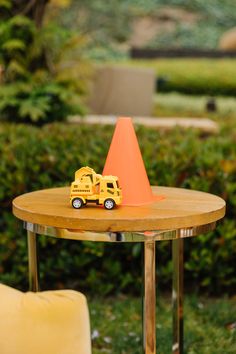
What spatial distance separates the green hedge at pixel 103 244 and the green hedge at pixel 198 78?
10028 millimetres

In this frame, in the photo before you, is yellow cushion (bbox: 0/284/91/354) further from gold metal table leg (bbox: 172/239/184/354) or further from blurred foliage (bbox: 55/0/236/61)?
blurred foliage (bbox: 55/0/236/61)

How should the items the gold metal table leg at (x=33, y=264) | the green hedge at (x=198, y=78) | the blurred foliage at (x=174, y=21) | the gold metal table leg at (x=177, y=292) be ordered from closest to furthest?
the gold metal table leg at (x=33, y=264), the gold metal table leg at (x=177, y=292), the green hedge at (x=198, y=78), the blurred foliage at (x=174, y=21)

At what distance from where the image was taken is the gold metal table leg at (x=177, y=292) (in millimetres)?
3490

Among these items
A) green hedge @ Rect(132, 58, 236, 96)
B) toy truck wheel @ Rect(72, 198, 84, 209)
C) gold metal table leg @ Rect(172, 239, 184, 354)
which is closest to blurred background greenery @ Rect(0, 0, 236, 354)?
gold metal table leg @ Rect(172, 239, 184, 354)

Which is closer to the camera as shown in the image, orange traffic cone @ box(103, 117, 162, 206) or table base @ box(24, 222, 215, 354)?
table base @ box(24, 222, 215, 354)

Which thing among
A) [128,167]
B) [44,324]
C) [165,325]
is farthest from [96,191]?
[165,325]

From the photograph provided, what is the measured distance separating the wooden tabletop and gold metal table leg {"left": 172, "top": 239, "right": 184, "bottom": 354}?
0.32 meters

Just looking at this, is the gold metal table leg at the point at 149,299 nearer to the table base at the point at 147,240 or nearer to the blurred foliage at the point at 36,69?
the table base at the point at 147,240

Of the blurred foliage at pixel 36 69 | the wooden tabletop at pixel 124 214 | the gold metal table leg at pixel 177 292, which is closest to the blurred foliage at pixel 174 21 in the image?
the blurred foliage at pixel 36 69

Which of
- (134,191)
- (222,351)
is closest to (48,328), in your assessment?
(134,191)

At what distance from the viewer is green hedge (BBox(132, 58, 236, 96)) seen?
15234mm

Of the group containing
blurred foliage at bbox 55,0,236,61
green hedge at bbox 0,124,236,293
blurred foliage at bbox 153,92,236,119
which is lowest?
blurred foliage at bbox 55,0,236,61

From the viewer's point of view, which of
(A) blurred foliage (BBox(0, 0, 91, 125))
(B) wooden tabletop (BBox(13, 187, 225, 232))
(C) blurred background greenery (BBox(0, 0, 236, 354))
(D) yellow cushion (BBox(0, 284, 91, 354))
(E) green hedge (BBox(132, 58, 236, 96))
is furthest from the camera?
(E) green hedge (BBox(132, 58, 236, 96))

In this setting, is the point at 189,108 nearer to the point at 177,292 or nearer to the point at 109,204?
the point at 177,292
